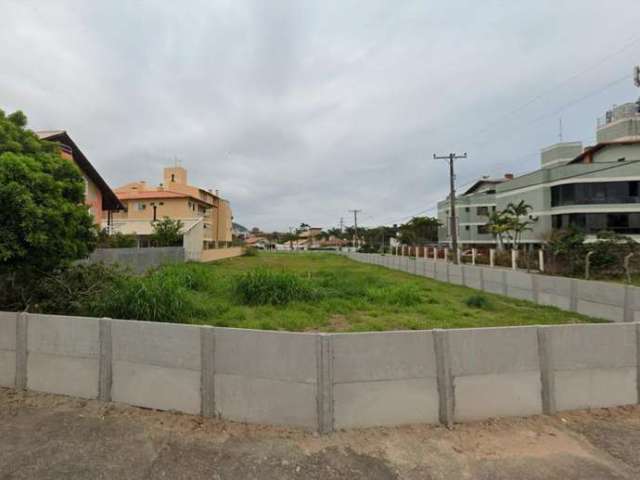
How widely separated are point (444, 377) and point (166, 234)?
24.2 metres

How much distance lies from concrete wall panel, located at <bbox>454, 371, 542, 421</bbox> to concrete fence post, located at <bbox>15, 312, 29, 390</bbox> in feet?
17.2

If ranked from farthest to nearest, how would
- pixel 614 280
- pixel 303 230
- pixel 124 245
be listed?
pixel 303 230 → pixel 124 245 → pixel 614 280

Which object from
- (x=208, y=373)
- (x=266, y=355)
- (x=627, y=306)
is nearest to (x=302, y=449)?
(x=266, y=355)

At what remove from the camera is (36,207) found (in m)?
4.72

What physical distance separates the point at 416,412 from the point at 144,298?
18.0 feet

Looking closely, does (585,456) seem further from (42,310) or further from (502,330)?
(42,310)

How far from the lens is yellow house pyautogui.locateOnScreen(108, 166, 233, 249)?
29.3m

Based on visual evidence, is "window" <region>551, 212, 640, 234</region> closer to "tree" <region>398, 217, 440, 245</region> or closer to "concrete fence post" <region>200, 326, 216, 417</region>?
"concrete fence post" <region>200, 326, 216, 417</region>

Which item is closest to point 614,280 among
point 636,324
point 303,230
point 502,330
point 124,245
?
point 636,324

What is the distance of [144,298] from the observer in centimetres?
662

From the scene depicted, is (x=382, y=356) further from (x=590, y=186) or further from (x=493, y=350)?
(x=590, y=186)

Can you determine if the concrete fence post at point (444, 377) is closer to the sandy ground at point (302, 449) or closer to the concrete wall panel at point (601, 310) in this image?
the sandy ground at point (302, 449)

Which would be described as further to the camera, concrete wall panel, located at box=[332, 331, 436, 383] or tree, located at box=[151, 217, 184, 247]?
tree, located at box=[151, 217, 184, 247]

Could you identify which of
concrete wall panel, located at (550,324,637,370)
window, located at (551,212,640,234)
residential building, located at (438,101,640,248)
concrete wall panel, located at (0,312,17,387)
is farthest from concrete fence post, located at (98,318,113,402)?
window, located at (551,212,640,234)
